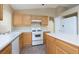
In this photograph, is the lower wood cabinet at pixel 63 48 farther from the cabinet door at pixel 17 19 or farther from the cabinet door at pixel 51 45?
the cabinet door at pixel 17 19

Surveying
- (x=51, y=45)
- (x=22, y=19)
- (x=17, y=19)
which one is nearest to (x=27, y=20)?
(x=22, y=19)

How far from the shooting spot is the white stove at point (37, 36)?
6891 millimetres

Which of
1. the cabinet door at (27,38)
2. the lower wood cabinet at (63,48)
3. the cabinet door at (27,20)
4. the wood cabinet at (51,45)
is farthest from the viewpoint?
the cabinet door at (27,20)

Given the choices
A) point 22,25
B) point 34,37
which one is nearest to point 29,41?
point 34,37

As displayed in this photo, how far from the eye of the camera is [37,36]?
6988 mm

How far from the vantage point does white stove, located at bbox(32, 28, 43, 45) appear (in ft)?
22.6

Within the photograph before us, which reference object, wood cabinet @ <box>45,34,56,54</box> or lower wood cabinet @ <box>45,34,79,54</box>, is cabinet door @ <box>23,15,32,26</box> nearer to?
wood cabinet @ <box>45,34,56,54</box>

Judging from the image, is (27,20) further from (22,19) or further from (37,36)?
(37,36)

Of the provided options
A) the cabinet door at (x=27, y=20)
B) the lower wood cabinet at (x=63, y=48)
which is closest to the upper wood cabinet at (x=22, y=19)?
the cabinet door at (x=27, y=20)
